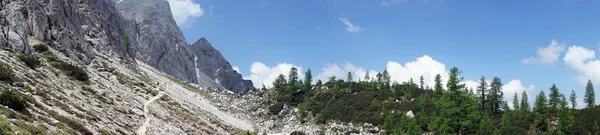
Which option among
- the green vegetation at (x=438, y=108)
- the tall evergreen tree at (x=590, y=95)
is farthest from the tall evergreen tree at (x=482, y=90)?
the tall evergreen tree at (x=590, y=95)

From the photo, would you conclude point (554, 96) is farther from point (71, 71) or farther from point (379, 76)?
point (71, 71)

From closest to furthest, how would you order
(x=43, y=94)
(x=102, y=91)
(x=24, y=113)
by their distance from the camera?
1. (x=24, y=113)
2. (x=43, y=94)
3. (x=102, y=91)

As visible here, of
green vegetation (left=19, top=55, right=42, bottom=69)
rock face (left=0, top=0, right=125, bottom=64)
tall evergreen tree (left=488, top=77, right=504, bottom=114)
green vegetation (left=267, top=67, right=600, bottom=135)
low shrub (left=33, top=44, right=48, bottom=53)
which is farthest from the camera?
tall evergreen tree (left=488, top=77, right=504, bottom=114)

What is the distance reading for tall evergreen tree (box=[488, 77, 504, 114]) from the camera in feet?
307

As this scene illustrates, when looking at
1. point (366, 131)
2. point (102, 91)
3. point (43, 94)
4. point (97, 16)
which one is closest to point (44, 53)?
point (102, 91)

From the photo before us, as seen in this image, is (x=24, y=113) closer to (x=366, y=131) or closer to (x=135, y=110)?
(x=135, y=110)

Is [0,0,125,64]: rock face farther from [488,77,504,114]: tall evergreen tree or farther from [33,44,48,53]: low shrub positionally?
[488,77,504,114]: tall evergreen tree

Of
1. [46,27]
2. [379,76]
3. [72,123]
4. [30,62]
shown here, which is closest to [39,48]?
[46,27]

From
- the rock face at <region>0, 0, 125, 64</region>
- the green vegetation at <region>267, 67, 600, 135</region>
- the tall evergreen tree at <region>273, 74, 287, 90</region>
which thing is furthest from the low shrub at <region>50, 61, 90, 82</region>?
the tall evergreen tree at <region>273, 74, 287, 90</region>

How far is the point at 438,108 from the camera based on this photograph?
8406 centimetres

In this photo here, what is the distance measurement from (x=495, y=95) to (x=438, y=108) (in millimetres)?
21554

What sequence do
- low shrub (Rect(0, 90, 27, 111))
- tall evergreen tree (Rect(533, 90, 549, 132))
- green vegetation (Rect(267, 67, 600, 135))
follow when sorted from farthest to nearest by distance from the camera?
tall evergreen tree (Rect(533, 90, 549, 132))
green vegetation (Rect(267, 67, 600, 135))
low shrub (Rect(0, 90, 27, 111))

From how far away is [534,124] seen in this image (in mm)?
72000

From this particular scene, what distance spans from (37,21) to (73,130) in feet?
171
